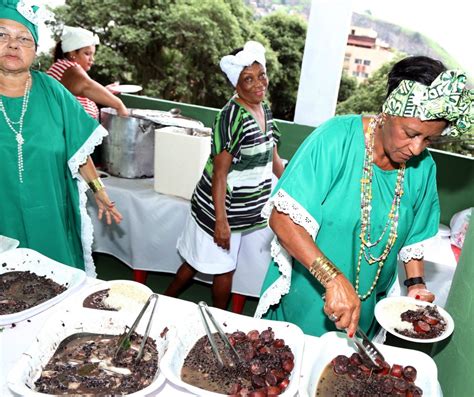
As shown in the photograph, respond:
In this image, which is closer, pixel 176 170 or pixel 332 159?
pixel 332 159

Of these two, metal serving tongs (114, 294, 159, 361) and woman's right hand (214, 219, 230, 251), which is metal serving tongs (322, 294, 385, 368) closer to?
metal serving tongs (114, 294, 159, 361)

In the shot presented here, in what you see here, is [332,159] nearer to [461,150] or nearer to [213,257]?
[213,257]

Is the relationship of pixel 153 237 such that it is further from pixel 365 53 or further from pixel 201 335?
pixel 365 53

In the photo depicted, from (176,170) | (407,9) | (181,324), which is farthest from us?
(407,9)

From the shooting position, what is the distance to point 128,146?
9.16 feet

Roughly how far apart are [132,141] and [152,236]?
0.56 metres

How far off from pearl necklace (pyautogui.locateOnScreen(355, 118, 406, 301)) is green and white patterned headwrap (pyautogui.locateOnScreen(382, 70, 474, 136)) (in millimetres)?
187

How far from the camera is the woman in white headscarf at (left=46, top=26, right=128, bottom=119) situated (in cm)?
281

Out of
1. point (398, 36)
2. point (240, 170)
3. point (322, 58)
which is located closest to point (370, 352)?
point (240, 170)

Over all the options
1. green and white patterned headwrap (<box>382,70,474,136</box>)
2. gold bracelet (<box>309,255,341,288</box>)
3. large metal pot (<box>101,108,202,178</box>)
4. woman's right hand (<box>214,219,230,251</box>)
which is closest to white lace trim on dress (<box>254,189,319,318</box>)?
gold bracelet (<box>309,255,341,288</box>)

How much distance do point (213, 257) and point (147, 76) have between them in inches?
217

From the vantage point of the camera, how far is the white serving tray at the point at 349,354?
112 cm

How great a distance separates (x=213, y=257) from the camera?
242 cm

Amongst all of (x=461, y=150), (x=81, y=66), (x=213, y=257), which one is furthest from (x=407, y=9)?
(x=213, y=257)
